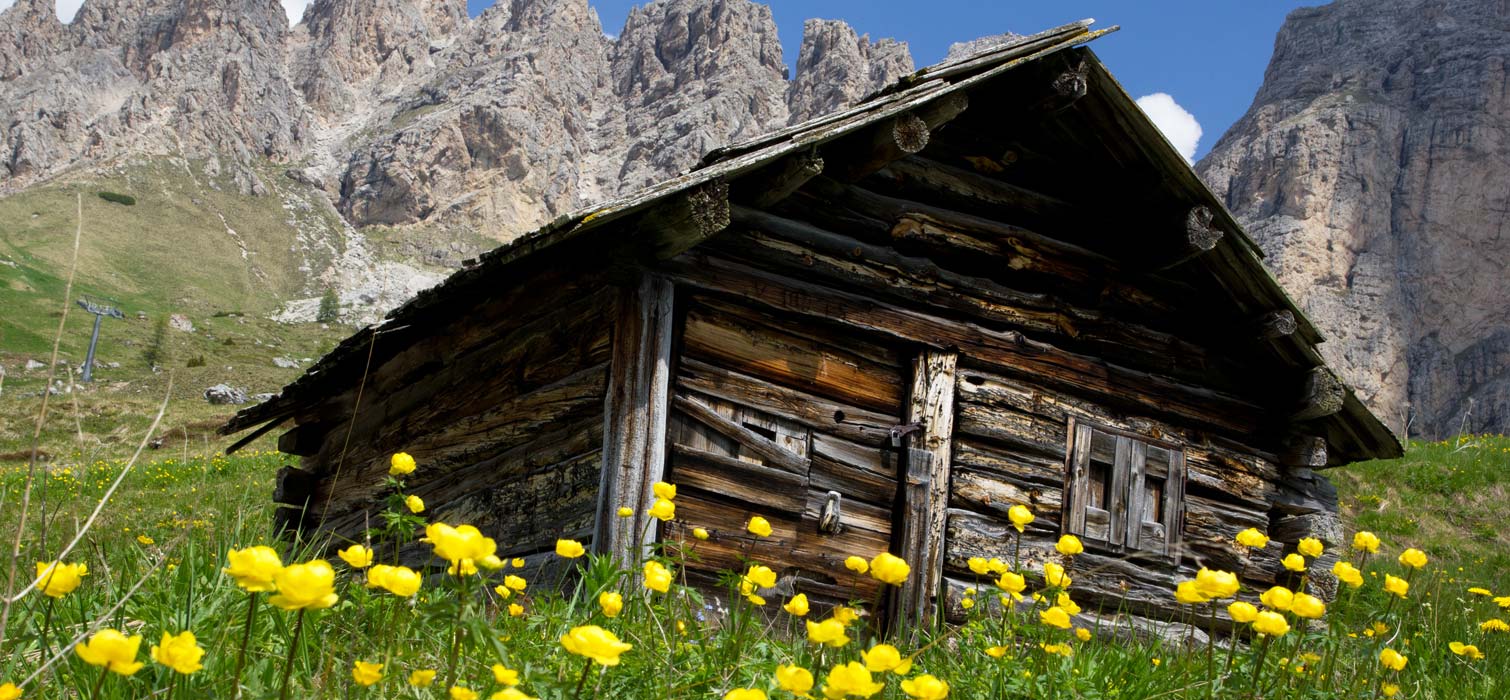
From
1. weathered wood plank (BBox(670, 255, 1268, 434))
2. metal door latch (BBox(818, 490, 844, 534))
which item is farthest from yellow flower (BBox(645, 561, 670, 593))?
metal door latch (BBox(818, 490, 844, 534))

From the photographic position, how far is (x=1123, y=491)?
752 centimetres

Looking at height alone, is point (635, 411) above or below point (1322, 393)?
below

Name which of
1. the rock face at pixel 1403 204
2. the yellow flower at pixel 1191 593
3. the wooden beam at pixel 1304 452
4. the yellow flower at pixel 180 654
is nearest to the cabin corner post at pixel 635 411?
the yellow flower at pixel 1191 593

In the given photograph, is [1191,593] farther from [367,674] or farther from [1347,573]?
[367,674]

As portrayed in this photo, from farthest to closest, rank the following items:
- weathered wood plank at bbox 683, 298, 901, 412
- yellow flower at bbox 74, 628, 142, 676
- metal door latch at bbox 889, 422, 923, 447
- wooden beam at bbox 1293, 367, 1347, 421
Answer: wooden beam at bbox 1293, 367, 1347, 421 → metal door latch at bbox 889, 422, 923, 447 → weathered wood plank at bbox 683, 298, 901, 412 → yellow flower at bbox 74, 628, 142, 676

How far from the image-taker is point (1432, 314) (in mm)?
78812

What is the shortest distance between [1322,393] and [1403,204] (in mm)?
93004

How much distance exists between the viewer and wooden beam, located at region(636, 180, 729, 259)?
528cm

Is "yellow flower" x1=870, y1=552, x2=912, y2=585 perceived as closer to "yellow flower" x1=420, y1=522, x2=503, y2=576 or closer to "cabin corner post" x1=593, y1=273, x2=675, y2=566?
"yellow flower" x1=420, y1=522, x2=503, y2=576

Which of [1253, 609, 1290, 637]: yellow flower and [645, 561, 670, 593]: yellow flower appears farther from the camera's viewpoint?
[645, 561, 670, 593]: yellow flower

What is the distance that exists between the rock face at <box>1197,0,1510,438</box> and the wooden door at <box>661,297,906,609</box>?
78967 mm

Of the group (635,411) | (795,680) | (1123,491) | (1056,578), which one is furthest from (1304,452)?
(795,680)

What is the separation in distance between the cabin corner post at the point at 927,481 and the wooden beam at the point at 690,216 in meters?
2.16

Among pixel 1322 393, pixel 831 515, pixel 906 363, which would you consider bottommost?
pixel 831 515
